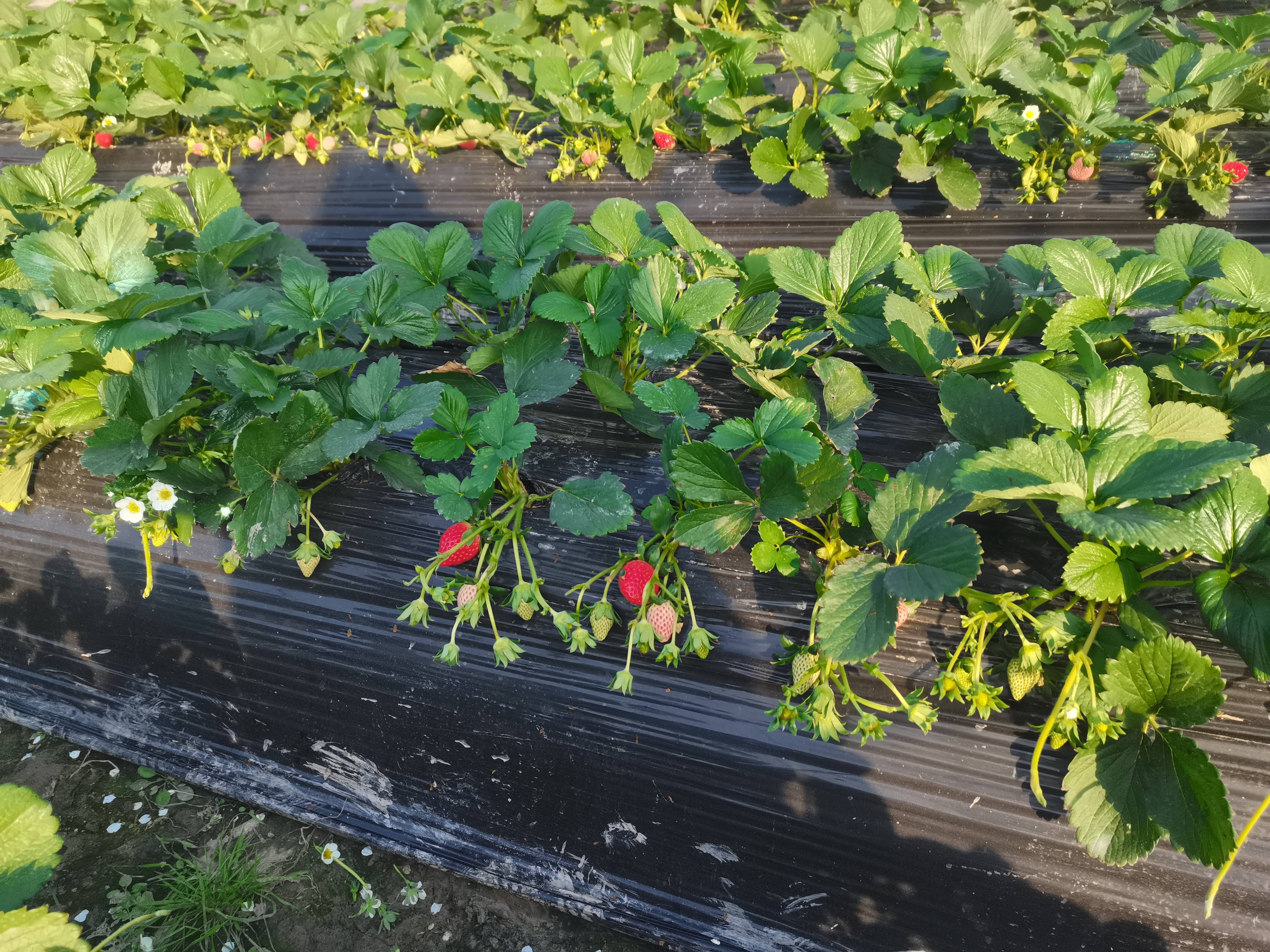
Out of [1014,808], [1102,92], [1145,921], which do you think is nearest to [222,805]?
[1014,808]

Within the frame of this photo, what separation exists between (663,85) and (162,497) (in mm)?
1672

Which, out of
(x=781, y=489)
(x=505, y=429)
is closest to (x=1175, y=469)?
(x=781, y=489)

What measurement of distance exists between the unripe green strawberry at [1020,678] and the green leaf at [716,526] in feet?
1.23

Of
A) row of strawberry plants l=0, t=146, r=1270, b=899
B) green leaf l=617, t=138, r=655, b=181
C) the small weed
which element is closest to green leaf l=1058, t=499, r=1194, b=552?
row of strawberry plants l=0, t=146, r=1270, b=899

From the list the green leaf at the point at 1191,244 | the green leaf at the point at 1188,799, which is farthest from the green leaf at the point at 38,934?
the green leaf at the point at 1191,244

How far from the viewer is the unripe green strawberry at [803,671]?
3.29ft

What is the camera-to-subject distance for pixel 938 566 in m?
0.85

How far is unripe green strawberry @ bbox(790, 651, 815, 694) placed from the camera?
1.00 m

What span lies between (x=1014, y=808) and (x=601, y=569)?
67 cm

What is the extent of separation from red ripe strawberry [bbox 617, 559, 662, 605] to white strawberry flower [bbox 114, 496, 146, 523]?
Answer: 0.84 m

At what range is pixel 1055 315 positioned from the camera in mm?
1094

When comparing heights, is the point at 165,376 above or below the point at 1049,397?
below

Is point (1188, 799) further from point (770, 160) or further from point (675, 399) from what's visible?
point (770, 160)

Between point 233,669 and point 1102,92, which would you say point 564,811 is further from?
point 1102,92
